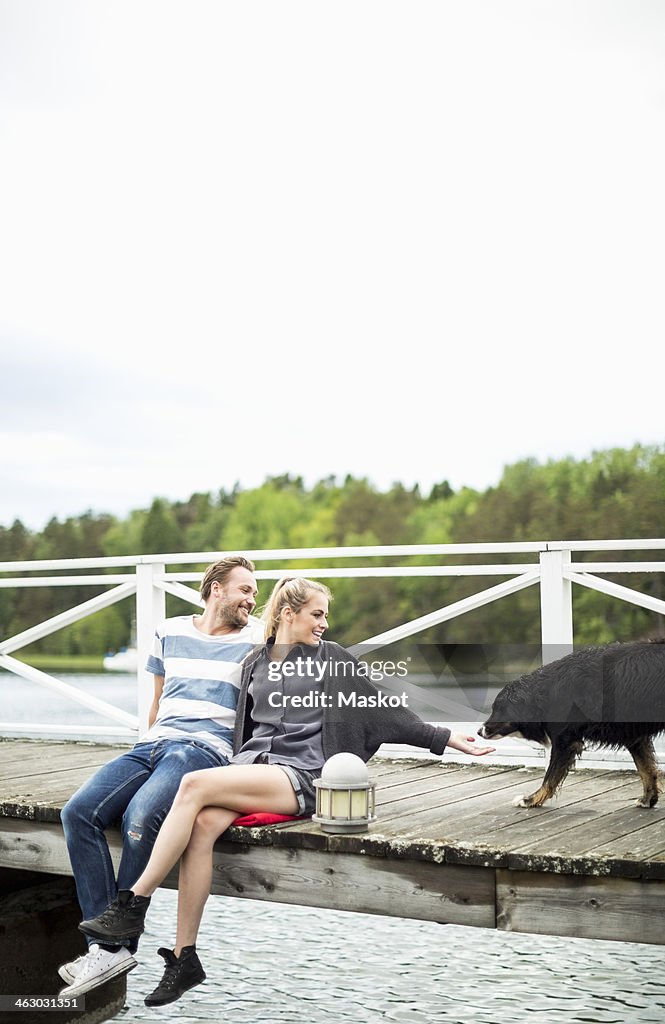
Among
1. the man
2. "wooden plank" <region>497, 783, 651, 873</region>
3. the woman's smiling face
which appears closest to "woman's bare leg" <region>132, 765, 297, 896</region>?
the man

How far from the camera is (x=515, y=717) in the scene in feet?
12.1

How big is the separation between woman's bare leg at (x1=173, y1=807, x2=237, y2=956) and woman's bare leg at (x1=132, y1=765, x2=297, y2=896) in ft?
0.09

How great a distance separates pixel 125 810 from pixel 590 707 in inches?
57.3

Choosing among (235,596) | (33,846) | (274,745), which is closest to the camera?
(274,745)

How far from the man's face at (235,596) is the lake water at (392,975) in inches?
89.6

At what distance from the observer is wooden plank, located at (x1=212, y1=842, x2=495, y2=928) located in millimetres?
3098

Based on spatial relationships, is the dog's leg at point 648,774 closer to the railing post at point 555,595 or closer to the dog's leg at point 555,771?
the dog's leg at point 555,771

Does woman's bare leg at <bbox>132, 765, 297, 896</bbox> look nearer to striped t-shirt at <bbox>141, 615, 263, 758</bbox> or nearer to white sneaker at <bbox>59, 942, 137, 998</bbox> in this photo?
white sneaker at <bbox>59, 942, 137, 998</bbox>

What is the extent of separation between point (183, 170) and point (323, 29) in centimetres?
808

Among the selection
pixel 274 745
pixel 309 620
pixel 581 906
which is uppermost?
pixel 309 620

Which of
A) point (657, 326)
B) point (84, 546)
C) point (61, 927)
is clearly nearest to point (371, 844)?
point (61, 927)

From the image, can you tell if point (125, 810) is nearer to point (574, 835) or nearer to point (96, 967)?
point (96, 967)

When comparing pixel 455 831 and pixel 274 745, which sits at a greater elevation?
pixel 274 745

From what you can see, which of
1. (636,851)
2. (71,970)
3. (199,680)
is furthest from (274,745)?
(636,851)
